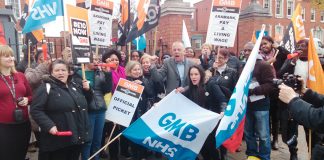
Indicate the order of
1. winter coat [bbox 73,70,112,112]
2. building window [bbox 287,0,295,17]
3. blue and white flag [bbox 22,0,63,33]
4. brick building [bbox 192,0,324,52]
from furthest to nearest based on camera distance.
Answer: building window [bbox 287,0,295,17] < brick building [bbox 192,0,324,52] < blue and white flag [bbox 22,0,63,33] < winter coat [bbox 73,70,112,112]

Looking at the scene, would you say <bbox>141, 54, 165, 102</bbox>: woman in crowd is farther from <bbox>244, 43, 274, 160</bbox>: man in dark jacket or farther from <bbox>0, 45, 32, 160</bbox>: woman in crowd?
<bbox>0, 45, 32, 160</bbox>: woman in crowd

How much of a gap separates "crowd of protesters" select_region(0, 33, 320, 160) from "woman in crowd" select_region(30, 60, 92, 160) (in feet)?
0.04

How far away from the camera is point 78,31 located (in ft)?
14.8

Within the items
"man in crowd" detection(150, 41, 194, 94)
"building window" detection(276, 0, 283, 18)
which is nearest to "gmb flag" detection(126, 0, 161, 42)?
"man in crowd" detection(150, 41, 194, 94)

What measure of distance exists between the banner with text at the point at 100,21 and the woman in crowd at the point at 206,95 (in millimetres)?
1650

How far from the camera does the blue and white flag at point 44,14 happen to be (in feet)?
17.9

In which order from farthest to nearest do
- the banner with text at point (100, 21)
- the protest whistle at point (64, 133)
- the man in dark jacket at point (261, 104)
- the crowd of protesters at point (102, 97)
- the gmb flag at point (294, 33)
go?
the gmb flag at point (294, 33)
the banner with text at point (100, 21)
the man in dark jacket at point (261, 104)
the crowd of protesters at point (102, 97)
the protest whistle at point (64, 133)

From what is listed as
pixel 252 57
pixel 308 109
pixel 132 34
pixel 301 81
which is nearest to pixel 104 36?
pixel 132 34

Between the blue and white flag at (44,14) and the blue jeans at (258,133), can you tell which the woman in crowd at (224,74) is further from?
A: the blue and white flag at (44,14)

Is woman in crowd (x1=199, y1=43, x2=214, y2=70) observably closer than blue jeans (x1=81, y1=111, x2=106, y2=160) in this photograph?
No

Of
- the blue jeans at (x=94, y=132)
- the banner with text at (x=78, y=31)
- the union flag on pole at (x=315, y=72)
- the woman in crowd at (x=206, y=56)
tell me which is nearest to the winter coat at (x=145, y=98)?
the blue jeans at (x=94, y=132)

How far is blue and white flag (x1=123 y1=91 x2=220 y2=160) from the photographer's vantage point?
4445 millimetres

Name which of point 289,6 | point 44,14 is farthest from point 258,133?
point 289,6

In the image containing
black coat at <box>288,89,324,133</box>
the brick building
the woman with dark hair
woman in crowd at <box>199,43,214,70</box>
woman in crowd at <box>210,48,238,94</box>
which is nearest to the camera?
black coat at <box>288,89,324,133</box>
